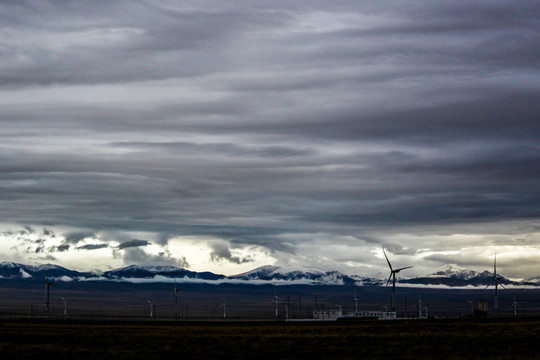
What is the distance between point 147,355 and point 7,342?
33.7 meters

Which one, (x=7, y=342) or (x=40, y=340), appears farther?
(x=40, y=340)

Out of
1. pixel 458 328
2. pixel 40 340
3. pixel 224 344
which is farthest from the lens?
pixel 458 328

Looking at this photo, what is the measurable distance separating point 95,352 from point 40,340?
31.5m

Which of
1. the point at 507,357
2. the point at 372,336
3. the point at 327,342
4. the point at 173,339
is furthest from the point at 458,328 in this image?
the point at 507,357

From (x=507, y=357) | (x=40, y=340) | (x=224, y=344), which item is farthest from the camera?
(x=40, y=340)

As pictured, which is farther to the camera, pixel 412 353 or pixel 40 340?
pixel 40 340

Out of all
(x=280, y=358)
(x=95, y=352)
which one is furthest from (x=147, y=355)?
(x=280, y=358)

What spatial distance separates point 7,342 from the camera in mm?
136500

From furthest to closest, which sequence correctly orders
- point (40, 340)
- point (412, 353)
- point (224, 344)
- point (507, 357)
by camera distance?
point (40, 340)
point (224, 344)
point (412, 353)
point (507, 357)

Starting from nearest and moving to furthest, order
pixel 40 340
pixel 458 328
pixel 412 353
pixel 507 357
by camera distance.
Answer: pixel 507 357
pixel 412 353
pixel 40 340
pixel 458 328

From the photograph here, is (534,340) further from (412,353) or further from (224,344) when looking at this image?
(224,344)

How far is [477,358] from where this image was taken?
104 metres

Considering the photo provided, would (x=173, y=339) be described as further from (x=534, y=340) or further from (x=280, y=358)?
(x=534, y=340)

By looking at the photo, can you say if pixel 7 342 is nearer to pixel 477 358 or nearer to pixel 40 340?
pixel 40 340
